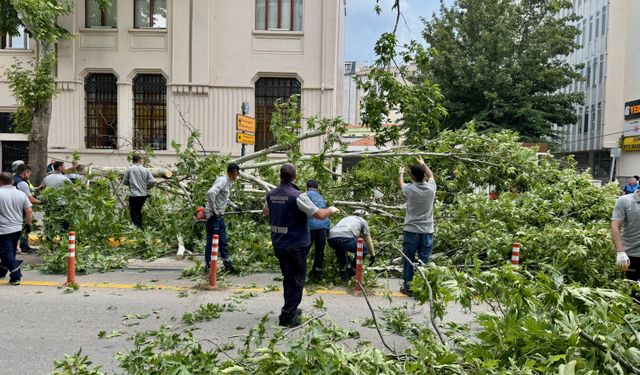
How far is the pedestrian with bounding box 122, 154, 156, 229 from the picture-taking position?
11.0 m

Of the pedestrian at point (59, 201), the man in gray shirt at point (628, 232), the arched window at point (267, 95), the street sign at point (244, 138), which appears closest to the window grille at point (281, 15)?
the arched window at point (267, 95)

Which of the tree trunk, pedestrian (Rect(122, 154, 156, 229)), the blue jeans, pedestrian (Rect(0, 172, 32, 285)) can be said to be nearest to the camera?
the blue jeans

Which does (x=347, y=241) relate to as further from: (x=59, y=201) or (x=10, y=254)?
(x=59, y=201)

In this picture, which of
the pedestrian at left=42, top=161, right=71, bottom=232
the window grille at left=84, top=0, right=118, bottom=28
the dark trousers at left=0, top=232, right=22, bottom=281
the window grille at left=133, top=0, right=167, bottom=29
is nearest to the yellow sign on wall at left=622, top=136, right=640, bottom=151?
the window grille at left=133, top=0, right=167, bottom=29

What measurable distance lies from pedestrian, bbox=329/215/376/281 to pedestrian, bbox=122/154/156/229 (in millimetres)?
4564

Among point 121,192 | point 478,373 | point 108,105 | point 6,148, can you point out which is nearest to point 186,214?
point 121,192

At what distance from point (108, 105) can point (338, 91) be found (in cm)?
849

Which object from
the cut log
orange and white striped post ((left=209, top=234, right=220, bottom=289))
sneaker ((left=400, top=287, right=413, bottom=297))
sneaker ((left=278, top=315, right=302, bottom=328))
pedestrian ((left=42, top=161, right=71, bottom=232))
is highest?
the cut log

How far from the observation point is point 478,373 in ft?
11.5

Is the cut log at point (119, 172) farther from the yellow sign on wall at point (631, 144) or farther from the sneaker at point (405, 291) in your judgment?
the yellow sign on wall at point (631, 144)

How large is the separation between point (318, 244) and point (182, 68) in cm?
1367

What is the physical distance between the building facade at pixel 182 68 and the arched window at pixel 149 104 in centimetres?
4

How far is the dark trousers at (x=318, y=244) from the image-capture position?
8203 millimetres

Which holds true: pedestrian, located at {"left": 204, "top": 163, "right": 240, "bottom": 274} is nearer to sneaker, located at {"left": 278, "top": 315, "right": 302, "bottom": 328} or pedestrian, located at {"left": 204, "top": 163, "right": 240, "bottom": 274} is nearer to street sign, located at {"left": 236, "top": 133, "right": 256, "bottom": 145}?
sneaker, located at {"left": 278, "top": 315, "right": 302, "bottom": 328}
